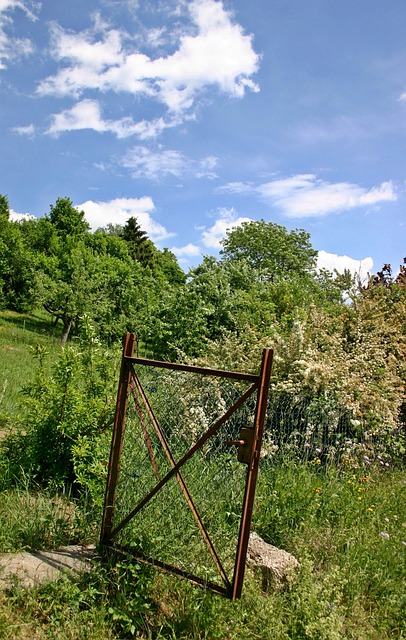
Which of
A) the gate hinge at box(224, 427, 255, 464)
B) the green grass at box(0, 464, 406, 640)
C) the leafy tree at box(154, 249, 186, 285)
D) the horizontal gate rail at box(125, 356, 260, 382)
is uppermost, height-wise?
the leafy tree at box(154, 249, 186, 285)

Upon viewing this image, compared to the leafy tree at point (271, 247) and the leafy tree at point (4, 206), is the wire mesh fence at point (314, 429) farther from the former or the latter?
the leafy tree at point (4, 206)

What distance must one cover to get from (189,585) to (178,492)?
53 centimetres

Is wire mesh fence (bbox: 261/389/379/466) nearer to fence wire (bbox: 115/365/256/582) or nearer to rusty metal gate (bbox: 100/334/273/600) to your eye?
fence wire (bbox: 115/365/256/582)

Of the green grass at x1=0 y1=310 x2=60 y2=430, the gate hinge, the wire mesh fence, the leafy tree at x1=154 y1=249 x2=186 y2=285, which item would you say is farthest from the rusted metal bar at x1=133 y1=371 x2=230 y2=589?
the leafy tree at x1=154 y1=249 x2=186 y2=285

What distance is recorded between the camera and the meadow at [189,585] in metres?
2.62

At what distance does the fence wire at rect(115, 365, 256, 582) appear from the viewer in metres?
2.88

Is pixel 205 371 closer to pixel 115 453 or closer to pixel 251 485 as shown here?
pixel 251 485

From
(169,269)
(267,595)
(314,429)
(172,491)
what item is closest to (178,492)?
(172,491)

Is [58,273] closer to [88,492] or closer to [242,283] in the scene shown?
[242,283]

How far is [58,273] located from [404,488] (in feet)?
60.1

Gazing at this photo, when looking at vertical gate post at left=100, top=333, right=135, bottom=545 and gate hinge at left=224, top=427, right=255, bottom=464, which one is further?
vertical gate post at left=100, top=333, right=135, bottom=545

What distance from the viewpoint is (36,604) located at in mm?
2615

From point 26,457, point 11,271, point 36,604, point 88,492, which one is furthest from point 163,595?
point 11,271

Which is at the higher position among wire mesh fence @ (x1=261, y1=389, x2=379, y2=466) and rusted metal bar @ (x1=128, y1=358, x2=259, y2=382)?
rusted metal bar @ (x1=128, y1=358, x2=259, y2=382)
